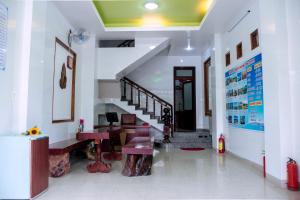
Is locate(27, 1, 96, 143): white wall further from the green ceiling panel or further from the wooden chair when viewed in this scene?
the wooden chair

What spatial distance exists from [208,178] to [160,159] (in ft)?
6.83

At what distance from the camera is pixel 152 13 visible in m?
6.57

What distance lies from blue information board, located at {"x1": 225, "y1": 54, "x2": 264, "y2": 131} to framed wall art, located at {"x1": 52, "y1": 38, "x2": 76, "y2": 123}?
4.67 metres

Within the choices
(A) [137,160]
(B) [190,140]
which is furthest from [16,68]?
(B) [190,140]

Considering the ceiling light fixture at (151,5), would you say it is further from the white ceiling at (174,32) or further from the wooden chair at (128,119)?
the wooden chair at (128,119)

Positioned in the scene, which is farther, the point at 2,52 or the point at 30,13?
the point at 30,13

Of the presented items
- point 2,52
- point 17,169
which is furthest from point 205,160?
point 2,52

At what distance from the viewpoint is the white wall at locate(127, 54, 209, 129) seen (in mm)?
10883

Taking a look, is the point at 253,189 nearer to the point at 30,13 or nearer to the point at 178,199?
the point at 178,199

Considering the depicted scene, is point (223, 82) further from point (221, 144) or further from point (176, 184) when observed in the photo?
point (176, 184)

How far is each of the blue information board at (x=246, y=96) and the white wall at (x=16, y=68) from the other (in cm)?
461

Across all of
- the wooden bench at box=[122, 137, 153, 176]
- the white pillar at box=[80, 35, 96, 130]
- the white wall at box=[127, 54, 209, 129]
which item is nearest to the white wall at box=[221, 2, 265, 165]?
the wooden bench at box=[122, 137, 153, 176]

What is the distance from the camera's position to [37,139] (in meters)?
3.42

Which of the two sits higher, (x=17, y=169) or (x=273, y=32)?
(x=273, y=32)
